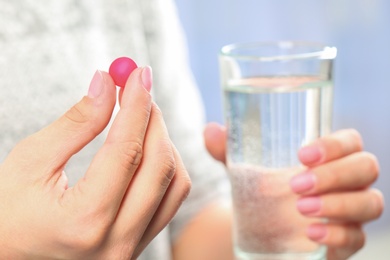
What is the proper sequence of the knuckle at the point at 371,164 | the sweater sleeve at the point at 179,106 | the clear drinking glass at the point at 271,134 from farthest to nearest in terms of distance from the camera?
the sweater sleeve at the point at 179,106 → the knuckle at the point at 371,164 → the clear drinking glass at the point at 271,134

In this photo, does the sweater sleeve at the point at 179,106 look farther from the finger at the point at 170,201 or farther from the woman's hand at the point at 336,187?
the finger at the point at 170,201

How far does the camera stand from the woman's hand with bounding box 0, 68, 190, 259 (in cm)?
41

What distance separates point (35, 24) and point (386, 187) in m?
1.48

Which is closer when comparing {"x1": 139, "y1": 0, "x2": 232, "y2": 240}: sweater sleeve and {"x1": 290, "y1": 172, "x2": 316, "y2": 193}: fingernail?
{"x1": 290, "y1": 172, "x2": 316, "y2": 193}: fingernail

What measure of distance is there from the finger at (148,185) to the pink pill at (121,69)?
36 millimetres

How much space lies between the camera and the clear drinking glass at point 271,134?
0.54 m

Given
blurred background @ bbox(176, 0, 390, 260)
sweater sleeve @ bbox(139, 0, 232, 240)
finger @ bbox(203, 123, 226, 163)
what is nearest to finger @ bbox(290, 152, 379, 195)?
finger @ bbox(203, 123, 226, 163)

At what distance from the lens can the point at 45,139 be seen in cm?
42

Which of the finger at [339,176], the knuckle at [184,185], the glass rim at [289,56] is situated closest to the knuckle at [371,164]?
the finger at [339,176]

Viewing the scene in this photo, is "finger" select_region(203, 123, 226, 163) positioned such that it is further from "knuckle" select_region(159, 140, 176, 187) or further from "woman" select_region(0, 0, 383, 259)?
"knuckle" select_region(159, 140, 176, 187)

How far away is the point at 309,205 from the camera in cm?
58

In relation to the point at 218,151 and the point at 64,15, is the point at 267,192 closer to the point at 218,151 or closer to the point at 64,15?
the point at 218,151

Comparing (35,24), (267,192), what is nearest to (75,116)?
(267,192)

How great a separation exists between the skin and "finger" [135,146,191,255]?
13 centimetres
